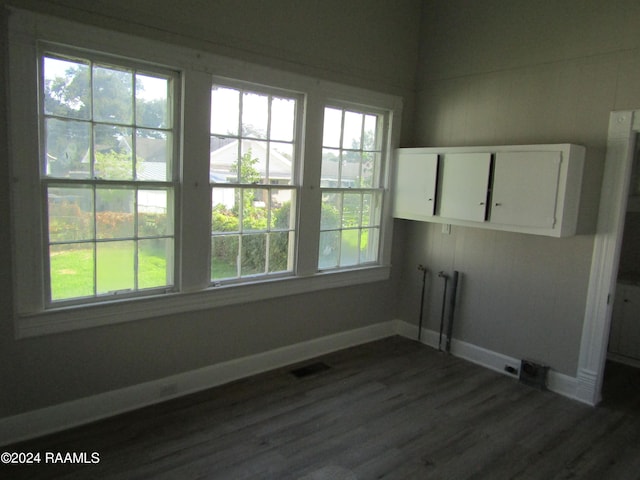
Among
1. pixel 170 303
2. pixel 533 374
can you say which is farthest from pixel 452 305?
pixel 170 303

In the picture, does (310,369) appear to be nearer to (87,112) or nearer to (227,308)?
(227,308)

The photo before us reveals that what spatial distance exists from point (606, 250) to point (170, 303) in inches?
127

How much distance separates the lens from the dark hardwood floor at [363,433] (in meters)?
2.67

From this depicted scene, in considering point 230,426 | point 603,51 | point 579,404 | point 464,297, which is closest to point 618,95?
point 603,51

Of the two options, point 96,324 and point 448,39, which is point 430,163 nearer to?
point 448,39

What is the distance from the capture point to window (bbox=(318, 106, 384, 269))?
13.7 feet

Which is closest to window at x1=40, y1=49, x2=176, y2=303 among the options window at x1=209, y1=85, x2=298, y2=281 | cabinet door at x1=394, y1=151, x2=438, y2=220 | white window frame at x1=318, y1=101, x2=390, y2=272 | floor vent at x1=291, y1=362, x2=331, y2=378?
window at x1=209, y1=85, x2=298, y2=281

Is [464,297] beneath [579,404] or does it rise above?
above

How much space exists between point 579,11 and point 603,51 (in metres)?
0.39

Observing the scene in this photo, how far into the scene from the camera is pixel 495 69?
4.11m

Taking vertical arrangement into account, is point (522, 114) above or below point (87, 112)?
above

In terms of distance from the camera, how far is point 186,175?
3.23 m

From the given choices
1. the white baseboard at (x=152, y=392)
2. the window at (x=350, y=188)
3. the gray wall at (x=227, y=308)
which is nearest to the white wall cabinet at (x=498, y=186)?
the window at (x=350, y=188)

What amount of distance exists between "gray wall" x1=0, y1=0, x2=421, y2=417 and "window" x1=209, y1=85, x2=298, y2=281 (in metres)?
0.31
